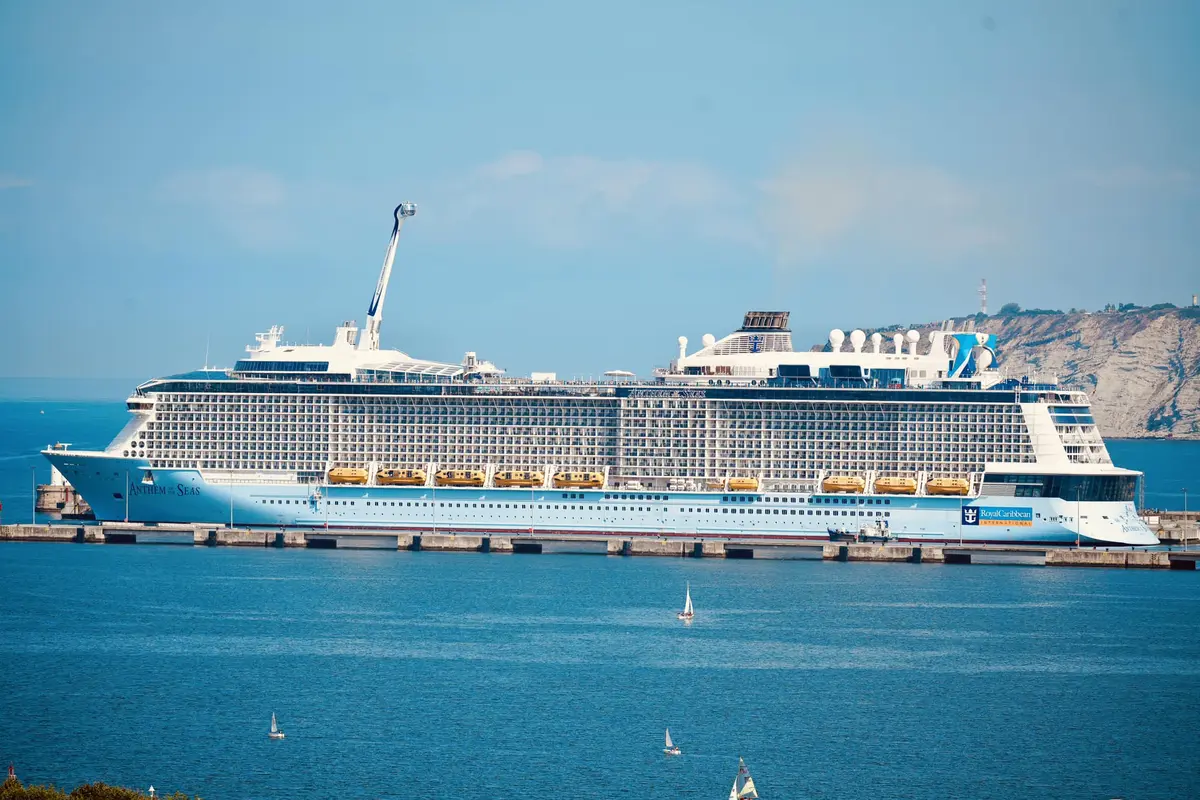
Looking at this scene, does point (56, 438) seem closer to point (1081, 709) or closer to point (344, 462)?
point (344, 462)

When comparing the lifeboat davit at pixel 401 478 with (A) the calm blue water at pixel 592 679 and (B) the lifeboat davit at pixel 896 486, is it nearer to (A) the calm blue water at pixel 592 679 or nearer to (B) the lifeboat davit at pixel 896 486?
(A) the calm blue water at pixel 592 679

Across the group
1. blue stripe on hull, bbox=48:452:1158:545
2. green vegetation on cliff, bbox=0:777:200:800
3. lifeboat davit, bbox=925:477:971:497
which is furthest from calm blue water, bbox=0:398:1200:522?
green vegetation on cliff, bbox=0:777:200:800

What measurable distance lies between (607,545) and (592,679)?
28594mm

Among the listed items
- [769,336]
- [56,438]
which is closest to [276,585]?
[769,336]

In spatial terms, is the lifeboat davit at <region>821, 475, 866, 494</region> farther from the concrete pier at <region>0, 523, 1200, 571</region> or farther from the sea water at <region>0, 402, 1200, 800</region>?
the sea water at <region>0, 402, 1200, 800</region>

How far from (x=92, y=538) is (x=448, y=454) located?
16075 mm

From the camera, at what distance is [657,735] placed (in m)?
41.2

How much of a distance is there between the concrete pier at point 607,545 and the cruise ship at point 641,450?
2.27ft

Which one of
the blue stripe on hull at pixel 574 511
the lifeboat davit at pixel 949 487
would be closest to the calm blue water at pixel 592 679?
the blue stripe on hull at pixel 574 511

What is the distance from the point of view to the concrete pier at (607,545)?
2835 inches

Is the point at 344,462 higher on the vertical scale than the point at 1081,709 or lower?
higher

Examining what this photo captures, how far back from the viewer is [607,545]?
75.6 meters

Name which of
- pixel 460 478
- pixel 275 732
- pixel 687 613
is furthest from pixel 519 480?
pixel 275 732

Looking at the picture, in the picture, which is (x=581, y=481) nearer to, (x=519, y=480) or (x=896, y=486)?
(x=519, y=480)
